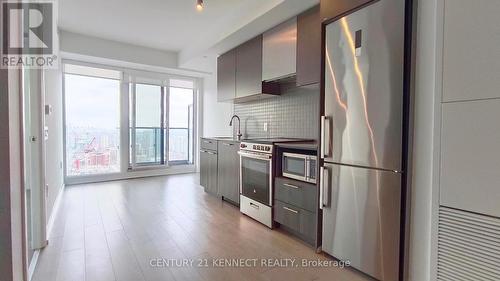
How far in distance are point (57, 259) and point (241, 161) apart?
2168mm

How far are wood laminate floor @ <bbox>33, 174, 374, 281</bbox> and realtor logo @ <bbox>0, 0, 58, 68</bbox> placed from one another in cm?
159

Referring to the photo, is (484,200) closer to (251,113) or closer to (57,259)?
(57,259)

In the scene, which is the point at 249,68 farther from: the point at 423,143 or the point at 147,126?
the point at 147,126

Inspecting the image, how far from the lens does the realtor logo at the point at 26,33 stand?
1.25 metres

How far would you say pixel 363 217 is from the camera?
78.7 inches

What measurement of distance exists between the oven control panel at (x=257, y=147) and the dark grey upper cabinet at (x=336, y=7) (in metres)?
1.42

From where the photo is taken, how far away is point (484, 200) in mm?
1409

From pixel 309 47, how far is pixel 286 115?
1139mm

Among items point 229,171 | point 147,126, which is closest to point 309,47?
point 229,171

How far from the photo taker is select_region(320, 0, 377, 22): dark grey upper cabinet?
2.04 m

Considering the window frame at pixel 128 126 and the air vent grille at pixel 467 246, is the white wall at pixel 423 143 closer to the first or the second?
the air vent grille at pixel 467 246

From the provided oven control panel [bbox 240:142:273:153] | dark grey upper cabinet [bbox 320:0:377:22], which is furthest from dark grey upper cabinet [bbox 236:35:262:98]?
dark grey upper cabinet [bbox 320:0:377:22]

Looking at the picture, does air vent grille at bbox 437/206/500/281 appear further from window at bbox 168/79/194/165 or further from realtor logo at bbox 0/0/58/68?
window at bbox 168/79/194/165

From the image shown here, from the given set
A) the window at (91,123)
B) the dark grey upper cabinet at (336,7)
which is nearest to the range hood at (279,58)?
the dark grey upper cabinet at (336,7)
